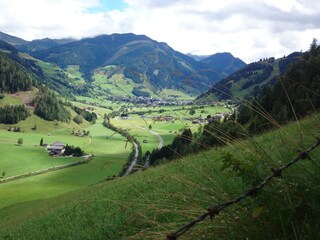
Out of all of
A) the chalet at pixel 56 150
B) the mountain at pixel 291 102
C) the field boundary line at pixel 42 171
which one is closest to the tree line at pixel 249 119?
the mountain at pixel 291 102

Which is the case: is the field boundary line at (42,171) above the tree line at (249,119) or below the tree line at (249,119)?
below

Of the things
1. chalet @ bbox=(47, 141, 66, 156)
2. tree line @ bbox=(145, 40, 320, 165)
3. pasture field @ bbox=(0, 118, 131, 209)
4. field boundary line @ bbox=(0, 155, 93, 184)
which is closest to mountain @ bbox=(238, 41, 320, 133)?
tree line @ bbox=(145, 40, 320, 165)

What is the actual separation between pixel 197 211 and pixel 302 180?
50.4 inches

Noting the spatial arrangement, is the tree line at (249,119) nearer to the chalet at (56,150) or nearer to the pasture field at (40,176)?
the pasture field at (40,176)

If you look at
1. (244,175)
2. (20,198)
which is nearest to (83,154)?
(20,198)

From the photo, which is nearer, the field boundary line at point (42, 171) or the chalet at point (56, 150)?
the field boundary line at point (42, 171)

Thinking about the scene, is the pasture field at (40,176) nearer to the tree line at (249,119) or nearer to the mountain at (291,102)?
the mountain at (291,102)

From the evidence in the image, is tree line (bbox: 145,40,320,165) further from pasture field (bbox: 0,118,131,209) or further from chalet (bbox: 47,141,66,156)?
chalet (bbox: 47,141,66,156)

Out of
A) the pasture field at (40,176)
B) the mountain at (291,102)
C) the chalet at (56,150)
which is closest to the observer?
the mountain at (291,102)

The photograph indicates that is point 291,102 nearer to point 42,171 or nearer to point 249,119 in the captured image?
point 249,119

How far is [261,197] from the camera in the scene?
11.8 feet

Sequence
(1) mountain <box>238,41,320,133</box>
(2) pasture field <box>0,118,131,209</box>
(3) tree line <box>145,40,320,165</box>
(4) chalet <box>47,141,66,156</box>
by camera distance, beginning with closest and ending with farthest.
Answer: (3) tree line <box>145,40,320,165</box> < (1) mountain <box>238,41,320,133</box> < (2) pasture field <box>0,118,131,209</box> < (4) chalet <box>47,141,66,156</box>

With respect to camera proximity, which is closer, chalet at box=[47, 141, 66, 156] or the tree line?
the tree line

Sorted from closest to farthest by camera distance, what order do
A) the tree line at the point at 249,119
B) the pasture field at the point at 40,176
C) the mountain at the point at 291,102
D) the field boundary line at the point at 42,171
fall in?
1. the tree line at the point at 249,119
2. the mountain at the point at 291,102
3. the pasture field at the point at 40,176
4. the field boundary line at the point at 42,171
